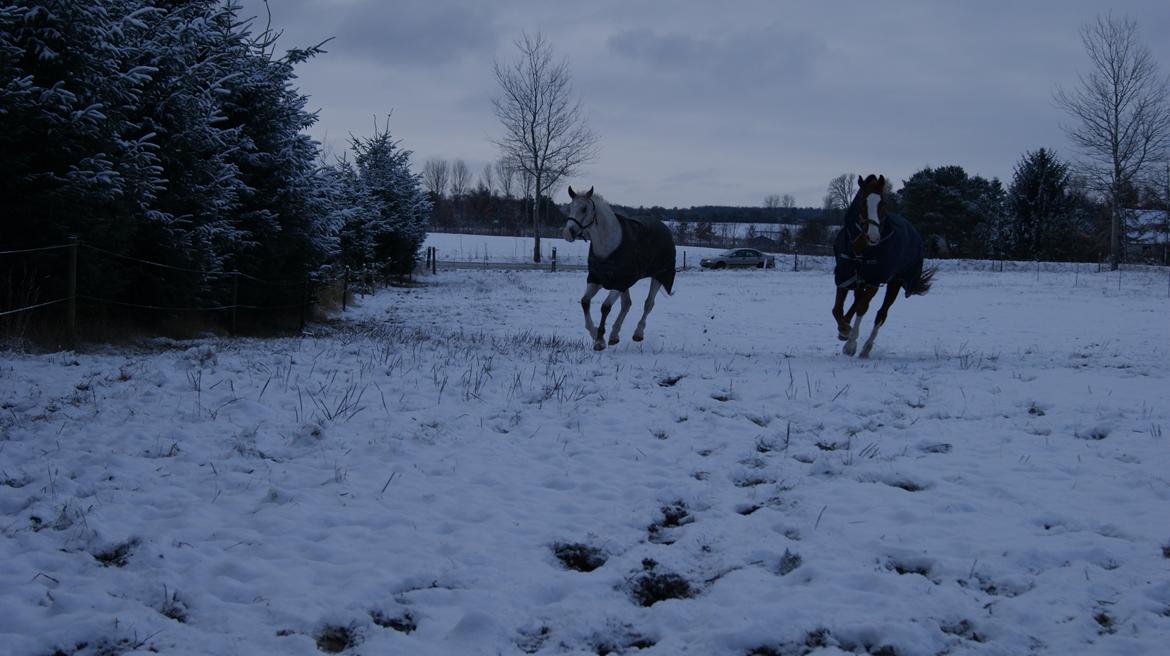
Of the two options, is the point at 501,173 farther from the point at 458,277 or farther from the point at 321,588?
the point at 321,588

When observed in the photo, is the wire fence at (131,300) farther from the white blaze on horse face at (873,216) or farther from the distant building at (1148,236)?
the distant building at (1148,236)

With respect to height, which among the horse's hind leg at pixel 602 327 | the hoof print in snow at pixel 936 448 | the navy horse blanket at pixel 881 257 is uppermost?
the navy horse blanket at pixel 881 257

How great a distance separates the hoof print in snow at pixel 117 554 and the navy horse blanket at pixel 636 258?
7.72m

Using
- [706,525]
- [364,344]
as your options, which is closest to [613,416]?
[706,525]

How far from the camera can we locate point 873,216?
9.70 meters

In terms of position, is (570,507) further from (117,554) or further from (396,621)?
(117,554)

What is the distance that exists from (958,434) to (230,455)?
17.9ft

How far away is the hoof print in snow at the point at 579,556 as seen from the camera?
3.98m

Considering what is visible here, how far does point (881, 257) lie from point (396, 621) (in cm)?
845

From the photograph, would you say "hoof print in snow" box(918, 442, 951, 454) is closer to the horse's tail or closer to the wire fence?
the horse's tail

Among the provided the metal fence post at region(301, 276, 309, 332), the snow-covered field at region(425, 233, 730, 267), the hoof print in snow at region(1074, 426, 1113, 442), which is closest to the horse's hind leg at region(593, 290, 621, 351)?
the metal fence post at region(301, 276, 309, 332)

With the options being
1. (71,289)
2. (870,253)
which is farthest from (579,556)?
(870,253)

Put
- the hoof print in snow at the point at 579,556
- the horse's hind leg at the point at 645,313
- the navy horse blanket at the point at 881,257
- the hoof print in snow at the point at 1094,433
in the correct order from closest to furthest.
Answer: the hoof print in snow at the point at 579,556, the hoof print in snow at the point at 1094,433, the navy horse blanket at the point at 881,257, the horse's hind leg at the point at 645,313

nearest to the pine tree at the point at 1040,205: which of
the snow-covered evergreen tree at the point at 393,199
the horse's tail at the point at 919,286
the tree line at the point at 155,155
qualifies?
the snow-covered evergreen tree at the point at 393,199
